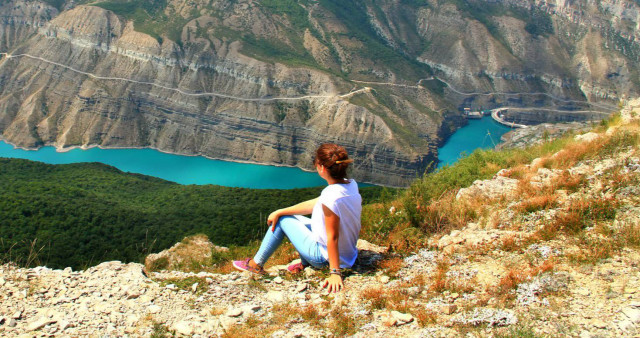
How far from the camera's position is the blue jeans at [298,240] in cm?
579

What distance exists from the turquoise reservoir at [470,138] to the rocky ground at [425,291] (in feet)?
191

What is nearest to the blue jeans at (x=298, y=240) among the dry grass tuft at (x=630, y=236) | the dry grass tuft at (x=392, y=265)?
the dry grass tuft at (x=392, y=265)

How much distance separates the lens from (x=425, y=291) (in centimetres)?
529

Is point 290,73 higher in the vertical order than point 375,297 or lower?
higher

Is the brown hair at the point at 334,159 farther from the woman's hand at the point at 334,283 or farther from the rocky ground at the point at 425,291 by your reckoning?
the rocky ground at the point at 425,291

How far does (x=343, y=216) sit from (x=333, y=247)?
0.37 meters

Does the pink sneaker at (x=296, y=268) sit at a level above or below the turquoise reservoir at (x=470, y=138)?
below

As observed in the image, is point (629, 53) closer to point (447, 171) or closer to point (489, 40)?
point (489, 40)

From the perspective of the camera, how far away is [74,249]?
21312 millimetres

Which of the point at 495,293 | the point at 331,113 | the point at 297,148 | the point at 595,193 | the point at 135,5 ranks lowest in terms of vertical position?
the point at 495,293

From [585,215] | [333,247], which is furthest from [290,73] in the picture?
[333,247]

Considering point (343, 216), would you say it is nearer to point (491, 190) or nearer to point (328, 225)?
point (328, 225)

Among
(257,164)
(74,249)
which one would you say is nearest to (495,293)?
(74,249)

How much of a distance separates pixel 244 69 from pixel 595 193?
6610 cm
